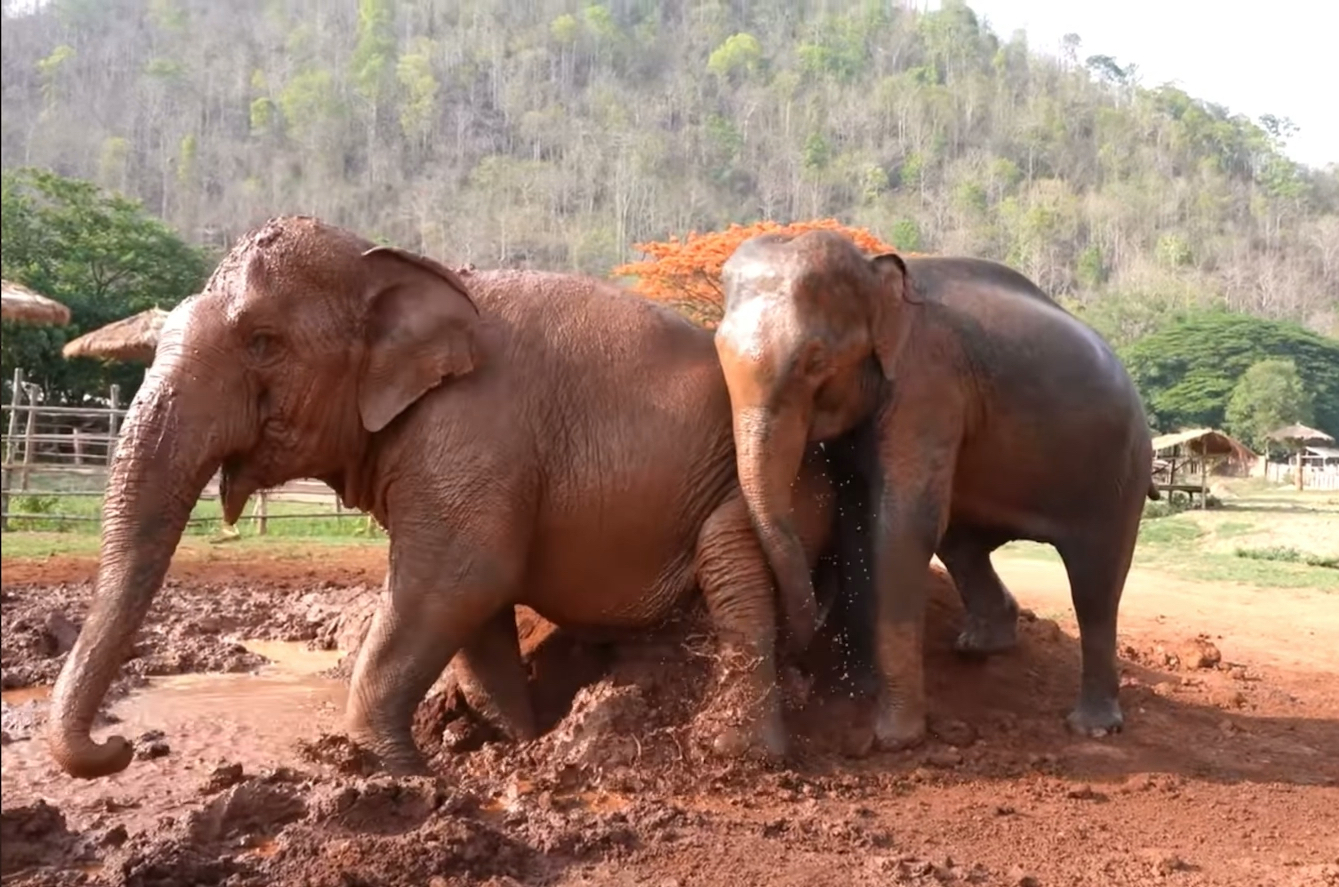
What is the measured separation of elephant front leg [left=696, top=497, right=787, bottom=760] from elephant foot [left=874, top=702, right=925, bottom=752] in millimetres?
433

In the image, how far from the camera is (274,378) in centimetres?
436

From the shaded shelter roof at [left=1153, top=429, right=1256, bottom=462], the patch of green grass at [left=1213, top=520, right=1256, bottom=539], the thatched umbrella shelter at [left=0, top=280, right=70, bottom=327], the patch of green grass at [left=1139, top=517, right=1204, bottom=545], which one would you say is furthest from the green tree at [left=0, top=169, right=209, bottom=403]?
the patch of green grass at [left=1213, top=520, right=1256, bottom=539]

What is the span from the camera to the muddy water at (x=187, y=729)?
418cm

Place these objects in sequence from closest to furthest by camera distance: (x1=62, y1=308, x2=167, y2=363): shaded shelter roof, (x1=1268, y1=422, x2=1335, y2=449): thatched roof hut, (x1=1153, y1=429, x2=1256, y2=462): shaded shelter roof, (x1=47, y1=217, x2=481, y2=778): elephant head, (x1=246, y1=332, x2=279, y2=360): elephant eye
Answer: (x1=47, y1=217, x2=481, y2=778): elephant head → (x1=246, y1=332, x2=279, y2=360): elephant eye → (x1=62, y1=308, x2=167, y2=363): shaded shelter roof → (x1=1153, y1=429, x2=1256, y2=462): shaded shelter roof → (x1=1268, y1=422, x2=1335, y2=449): thatched roof hut

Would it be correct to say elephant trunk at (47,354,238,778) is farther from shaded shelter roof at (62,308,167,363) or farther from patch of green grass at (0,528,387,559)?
shaded shelter roof at (62,308,167,363)

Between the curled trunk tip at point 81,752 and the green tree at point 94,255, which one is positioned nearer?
the curled trunk tip at point 81,752

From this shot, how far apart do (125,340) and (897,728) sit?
1631 centimetres

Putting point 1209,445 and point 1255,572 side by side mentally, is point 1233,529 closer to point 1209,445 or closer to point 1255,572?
point 1255,572

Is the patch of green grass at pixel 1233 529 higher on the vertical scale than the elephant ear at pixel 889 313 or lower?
lower

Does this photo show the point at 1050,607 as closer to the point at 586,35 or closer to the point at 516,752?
the point at 516,752

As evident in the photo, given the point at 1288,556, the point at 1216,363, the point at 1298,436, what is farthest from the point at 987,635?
the point at 1216,363

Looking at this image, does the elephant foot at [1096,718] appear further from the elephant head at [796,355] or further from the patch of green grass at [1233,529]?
the patch of green grass at [1233,529]

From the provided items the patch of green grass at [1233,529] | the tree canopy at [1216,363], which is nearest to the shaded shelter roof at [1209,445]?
the patch of green grass at [1233,529]

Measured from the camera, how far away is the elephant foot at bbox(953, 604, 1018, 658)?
6055mm
